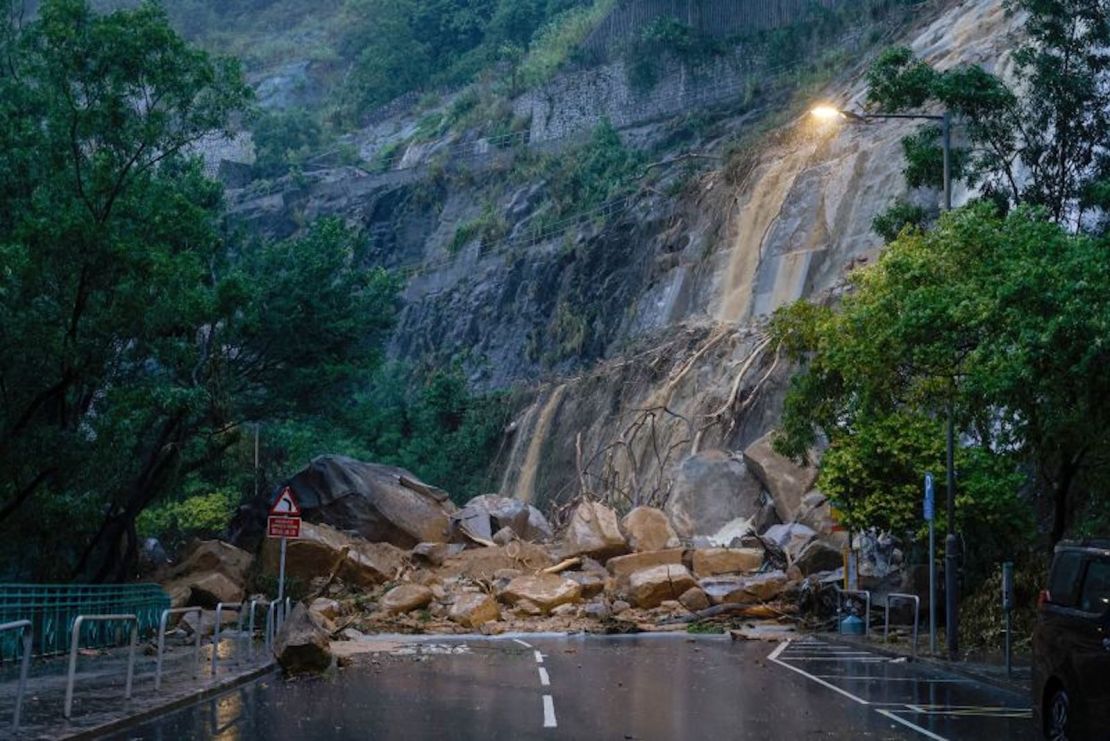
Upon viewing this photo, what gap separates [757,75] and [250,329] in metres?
43.1

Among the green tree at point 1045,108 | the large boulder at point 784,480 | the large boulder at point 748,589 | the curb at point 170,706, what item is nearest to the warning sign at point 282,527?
the curb at point 170,706

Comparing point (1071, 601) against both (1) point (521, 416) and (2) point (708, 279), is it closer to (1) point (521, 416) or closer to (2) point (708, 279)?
(2) point (708, 279)

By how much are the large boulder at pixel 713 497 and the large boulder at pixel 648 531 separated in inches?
79.3

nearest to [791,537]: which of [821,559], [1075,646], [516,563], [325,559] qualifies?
[821,559]

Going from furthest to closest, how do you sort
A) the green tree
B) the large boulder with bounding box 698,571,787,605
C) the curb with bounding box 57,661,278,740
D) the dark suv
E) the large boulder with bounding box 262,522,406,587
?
1. the large boulder with bounding box 262,522,406,587
2. the large boulder with bounding box 698,571,787,605
3. the green tree
4. the curb with bounding box 57,661,278,740
5. the dark suv

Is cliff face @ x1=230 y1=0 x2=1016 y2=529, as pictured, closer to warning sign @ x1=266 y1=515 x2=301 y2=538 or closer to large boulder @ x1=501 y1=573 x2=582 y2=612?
large boulder @ x1=501 y1=573 x2=582 y2=612

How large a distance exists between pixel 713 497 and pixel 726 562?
5.81 m

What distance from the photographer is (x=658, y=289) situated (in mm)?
54906

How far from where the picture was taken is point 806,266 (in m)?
45.9

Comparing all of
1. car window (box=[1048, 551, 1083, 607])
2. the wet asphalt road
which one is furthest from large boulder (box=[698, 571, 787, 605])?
car window (box=[1048, 551, 1083, 607])

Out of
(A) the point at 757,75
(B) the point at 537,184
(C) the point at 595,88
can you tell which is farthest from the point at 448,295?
(A) the point at 757,75

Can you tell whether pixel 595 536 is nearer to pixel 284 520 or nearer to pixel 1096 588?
pixel 284 520

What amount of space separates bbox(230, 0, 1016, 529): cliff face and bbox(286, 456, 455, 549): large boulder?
7.30m

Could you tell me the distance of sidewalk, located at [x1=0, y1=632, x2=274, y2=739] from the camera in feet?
37.4
